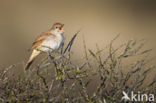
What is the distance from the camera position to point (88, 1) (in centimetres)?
1261

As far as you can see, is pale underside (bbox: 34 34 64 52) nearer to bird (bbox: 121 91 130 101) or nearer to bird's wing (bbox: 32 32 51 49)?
bird's wing (bbox: 32 32 51 49)

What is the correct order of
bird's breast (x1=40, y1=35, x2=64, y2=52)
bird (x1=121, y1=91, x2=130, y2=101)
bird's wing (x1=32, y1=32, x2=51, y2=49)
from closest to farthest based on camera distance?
bird (x1=121, y1=91, x2=130, y2=101) → bird's breast (x1=40, y1=35, x2=64, y2=52) → bird's wing (x1=32, y1=32, x2=51, y2=49)

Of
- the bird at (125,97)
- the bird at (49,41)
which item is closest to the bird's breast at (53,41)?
the bird at (49,41)

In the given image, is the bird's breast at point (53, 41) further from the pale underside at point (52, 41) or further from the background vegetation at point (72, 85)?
the background vegetation at point (72, 85)

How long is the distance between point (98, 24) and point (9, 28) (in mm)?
2102

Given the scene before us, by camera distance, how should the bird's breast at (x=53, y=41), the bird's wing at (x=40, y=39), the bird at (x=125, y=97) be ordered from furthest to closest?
the bird's wing at (x=40, y=39), the bird's breast at (x=53, y=41), the bird at (x=125, y=97)

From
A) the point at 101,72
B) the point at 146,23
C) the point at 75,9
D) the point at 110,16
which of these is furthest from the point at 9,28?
the point at 101,72

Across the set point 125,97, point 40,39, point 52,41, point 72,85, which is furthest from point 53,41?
point 125,97

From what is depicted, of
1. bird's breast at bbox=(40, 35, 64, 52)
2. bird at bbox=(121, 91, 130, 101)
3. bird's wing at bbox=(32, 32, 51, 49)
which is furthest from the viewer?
bird's wing at bbox=(32, 32, 51, 49)

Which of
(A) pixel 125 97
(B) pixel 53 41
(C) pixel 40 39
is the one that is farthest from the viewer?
(C) pixel 40 39

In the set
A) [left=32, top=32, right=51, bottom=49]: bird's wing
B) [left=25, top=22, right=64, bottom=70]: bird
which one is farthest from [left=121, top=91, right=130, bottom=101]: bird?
[left=32, top=32, right=51, bottom=49]: bird's wing

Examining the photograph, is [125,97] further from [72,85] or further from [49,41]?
[49,41]

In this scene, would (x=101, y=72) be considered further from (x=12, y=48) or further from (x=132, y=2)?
(x=132, y=2)

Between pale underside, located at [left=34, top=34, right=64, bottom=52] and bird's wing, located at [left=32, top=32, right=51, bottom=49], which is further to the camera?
bird's wing, located at [left=32, top=32, right=51, bottom=49]
